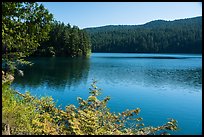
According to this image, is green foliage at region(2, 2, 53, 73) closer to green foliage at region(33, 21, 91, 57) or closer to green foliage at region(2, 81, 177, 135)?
green foliage at region(2, 81, 177, 135)

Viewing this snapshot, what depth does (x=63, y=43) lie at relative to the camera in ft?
237

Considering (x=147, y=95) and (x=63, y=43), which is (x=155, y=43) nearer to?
(x=63, y=43)

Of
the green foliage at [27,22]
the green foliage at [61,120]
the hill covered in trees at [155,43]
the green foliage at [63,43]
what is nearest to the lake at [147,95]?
the green foliage at [61,120]

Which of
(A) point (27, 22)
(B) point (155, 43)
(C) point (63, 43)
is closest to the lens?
(A) point (27, 22)

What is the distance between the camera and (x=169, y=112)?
56.2 ft

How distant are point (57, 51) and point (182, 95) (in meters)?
54.9

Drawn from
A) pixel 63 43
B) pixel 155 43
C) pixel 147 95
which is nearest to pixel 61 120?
pixel 147 95

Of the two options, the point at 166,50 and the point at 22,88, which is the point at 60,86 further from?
the point at 166,50

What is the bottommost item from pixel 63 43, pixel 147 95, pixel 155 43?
pixel 147 95

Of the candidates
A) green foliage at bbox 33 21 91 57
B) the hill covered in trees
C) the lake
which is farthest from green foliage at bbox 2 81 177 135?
the hill covered in trees

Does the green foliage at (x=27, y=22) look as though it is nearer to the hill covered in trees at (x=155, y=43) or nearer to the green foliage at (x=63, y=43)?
the green foliage at (x=63, y=43)

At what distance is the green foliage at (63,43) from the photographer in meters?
72.1

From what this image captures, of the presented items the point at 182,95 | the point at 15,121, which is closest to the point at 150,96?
the point at 182,95

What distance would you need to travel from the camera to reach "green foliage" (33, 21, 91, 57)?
72.1m
